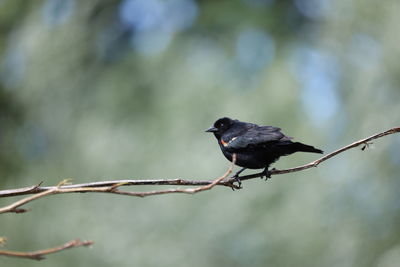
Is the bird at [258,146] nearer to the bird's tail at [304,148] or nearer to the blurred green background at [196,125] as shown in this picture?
the bird's tail at [304,148]

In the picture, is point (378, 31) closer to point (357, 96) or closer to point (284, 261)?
point (357, 96)

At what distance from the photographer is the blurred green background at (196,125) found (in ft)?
30.5

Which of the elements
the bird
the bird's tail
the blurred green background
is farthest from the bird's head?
the blurred green background

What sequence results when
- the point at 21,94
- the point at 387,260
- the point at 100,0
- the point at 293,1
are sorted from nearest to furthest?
the point at 387,260 → the point at 21,94 → the point at 100,0 → the point at 293,1

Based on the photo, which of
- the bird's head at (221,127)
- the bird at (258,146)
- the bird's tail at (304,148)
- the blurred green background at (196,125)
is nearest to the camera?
the bird's tail at (304,148)

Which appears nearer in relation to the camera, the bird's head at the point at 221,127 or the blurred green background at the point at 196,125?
the bird's head at the point at 221,127

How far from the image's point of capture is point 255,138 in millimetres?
4754

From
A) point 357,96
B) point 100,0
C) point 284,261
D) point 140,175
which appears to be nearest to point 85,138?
point 140,175

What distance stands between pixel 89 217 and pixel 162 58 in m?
3.34

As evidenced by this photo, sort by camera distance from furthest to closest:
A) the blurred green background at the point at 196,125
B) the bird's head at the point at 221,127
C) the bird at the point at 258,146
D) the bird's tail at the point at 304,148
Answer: the blurred green background at the point at 196,125 < the bird's head at the point at 221,127 < the bird at the point at 258,146 < the bird's tail at the point at 304,148

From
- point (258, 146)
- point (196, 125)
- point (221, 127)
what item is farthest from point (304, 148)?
point (196, 125)

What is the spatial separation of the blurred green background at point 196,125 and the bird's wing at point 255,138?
4.17 m

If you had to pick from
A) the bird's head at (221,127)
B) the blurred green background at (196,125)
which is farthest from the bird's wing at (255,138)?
the blurred green background at (196,125)

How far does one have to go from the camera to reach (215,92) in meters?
11.7
